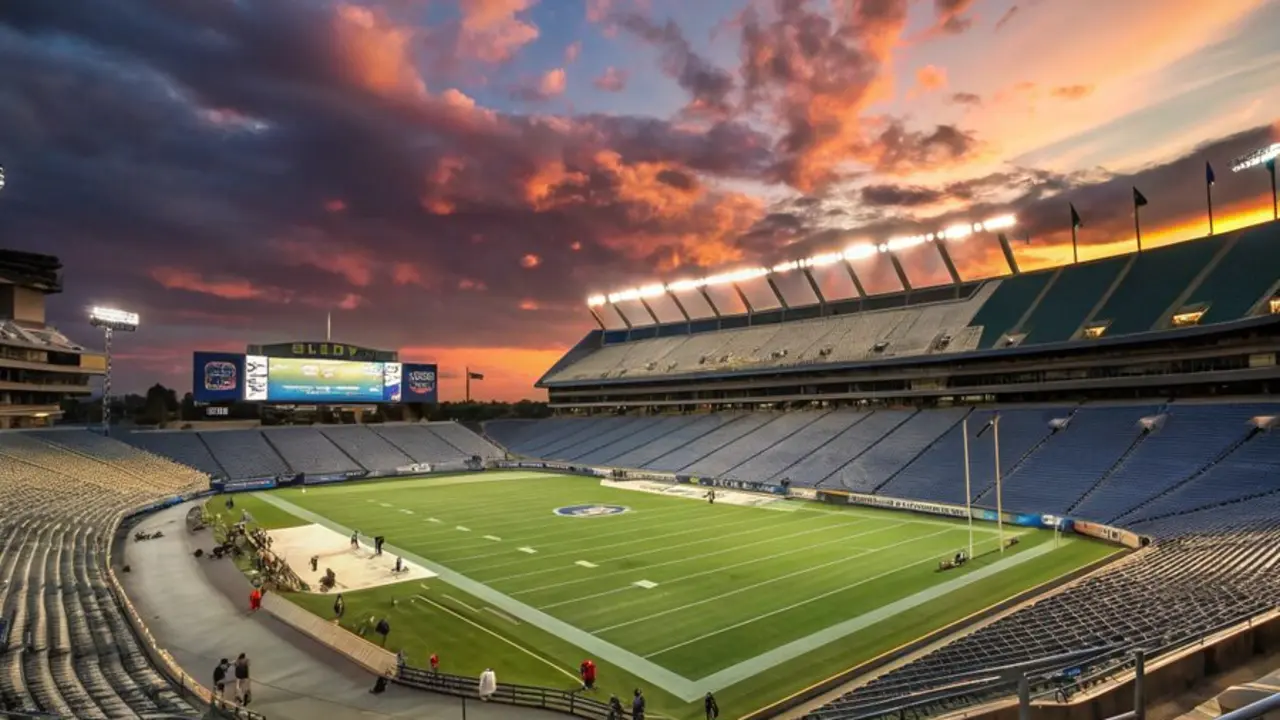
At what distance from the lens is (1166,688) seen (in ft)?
29.1

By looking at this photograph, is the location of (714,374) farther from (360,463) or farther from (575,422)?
(360,463)

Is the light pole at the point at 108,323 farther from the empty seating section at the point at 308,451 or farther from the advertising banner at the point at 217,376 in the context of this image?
the empty seating section at the point at 308,451

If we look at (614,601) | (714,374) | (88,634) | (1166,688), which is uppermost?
(714,374)

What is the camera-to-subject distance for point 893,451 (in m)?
49.9

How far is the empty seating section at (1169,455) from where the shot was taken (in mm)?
33938

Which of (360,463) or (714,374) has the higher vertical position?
(714,374)

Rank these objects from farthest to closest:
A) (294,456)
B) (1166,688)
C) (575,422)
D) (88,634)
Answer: (575,422), (294,456), (88,634), (1166,688)

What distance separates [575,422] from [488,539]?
169ft

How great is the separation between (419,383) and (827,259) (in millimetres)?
46223

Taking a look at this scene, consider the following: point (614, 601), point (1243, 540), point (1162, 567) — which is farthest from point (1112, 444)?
point (614, 601)

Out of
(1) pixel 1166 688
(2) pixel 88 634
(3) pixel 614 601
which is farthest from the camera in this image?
(3) pixel 614 601

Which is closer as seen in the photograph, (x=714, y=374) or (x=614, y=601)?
(x=614, y=601)

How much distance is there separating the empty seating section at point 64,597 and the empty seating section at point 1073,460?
3923cm

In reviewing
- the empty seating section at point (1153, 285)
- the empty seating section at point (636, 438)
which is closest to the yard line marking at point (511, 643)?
the empty seating section at point (636, 438)
